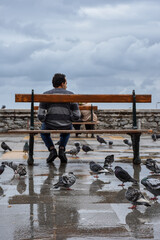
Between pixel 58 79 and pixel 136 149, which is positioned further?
pixel 58 79

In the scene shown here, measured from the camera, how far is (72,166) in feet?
22.2

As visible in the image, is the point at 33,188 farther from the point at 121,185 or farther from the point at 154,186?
the point at 154,186

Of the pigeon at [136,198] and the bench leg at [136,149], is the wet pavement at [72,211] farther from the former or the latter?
the bench leg at [136,149]

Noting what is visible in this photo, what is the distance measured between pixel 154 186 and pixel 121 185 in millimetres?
872

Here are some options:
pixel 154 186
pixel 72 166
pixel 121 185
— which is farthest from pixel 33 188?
pixel 72 166

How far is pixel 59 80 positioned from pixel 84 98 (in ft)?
2.23

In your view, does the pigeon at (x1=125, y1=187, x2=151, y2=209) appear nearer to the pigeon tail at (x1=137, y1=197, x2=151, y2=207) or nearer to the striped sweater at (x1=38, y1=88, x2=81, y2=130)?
the pigeon tail at (x1=137, y1=197, x2=151, y2=207)

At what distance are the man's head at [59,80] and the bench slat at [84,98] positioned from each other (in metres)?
0.50

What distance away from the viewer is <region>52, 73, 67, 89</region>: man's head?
7.21 meters

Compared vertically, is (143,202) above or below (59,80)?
below

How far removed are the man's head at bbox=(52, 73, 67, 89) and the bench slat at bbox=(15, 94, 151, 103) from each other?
503mm

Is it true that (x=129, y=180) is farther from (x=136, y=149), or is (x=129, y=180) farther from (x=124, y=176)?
(x=136, y=149)

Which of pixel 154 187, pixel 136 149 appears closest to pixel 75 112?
pixel 136 149

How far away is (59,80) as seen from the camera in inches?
284
